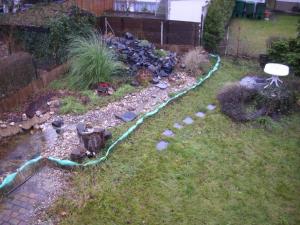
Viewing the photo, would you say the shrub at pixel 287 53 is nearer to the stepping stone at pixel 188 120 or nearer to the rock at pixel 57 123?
the stepping stone at pixel 188 120

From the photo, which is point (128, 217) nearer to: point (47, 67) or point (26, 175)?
point (26, 175)

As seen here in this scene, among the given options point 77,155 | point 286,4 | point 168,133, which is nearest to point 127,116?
point 168,133

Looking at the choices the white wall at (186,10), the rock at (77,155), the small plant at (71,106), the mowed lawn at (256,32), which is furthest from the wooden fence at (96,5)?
the rock at (77,155)

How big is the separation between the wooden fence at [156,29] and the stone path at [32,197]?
6.61m

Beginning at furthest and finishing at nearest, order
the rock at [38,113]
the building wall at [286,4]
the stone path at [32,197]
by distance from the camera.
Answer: the building wall at [286,4] → the rock at [38,113] → the stone path at [32,197]

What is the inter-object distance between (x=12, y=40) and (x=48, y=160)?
5.26 metres

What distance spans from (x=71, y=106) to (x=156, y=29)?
4.79m

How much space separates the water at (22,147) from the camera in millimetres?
5398

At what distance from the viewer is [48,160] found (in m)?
5.34

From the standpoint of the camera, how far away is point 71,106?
23.0 ft

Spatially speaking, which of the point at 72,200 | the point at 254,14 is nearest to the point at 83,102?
the point at 72,200

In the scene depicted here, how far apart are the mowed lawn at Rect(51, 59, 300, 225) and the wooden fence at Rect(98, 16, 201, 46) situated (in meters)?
4.27

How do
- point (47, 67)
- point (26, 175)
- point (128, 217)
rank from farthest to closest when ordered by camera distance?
point (47, 67) → point (26, 175) → point (128, 217)

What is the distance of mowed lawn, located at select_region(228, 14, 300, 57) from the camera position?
10898mm
